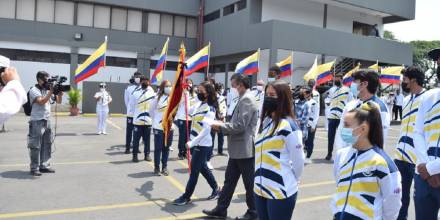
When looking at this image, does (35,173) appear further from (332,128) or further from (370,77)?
(332,128)

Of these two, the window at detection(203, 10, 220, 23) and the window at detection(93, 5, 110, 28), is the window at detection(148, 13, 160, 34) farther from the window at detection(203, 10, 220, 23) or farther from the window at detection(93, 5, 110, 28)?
the window at detection(203, 10, 220, 23)

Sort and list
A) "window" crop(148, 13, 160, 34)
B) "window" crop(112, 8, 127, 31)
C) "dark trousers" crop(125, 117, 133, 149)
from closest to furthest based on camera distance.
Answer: "dark trousers" crop(125, 117, 133, 149), "window" crop(112, 8, 127, 31), "window" crop(148, 13, 160, 34)

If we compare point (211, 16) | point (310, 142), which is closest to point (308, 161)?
point (310, 142)

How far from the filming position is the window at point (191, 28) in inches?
1244

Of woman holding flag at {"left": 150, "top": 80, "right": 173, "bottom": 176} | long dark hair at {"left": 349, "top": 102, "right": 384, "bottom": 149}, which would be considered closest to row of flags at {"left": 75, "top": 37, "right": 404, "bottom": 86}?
woman holding flag at {"left": 150, "top": 80, "right": 173, "bottom": 176}

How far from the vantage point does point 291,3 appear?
26.2m

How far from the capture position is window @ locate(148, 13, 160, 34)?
99.2ft

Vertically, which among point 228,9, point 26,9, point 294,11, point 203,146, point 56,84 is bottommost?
point 203,146

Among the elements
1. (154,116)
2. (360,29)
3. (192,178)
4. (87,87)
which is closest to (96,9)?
(87,87)

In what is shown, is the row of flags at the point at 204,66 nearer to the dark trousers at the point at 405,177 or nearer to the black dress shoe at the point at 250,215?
the black dress shoe at the point at 250,215

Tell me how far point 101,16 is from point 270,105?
89.9ft

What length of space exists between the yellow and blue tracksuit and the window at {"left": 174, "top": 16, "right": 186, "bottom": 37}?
29.3 meters

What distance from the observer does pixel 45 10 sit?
89.4ft

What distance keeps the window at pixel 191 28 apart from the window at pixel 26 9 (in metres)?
11.1
